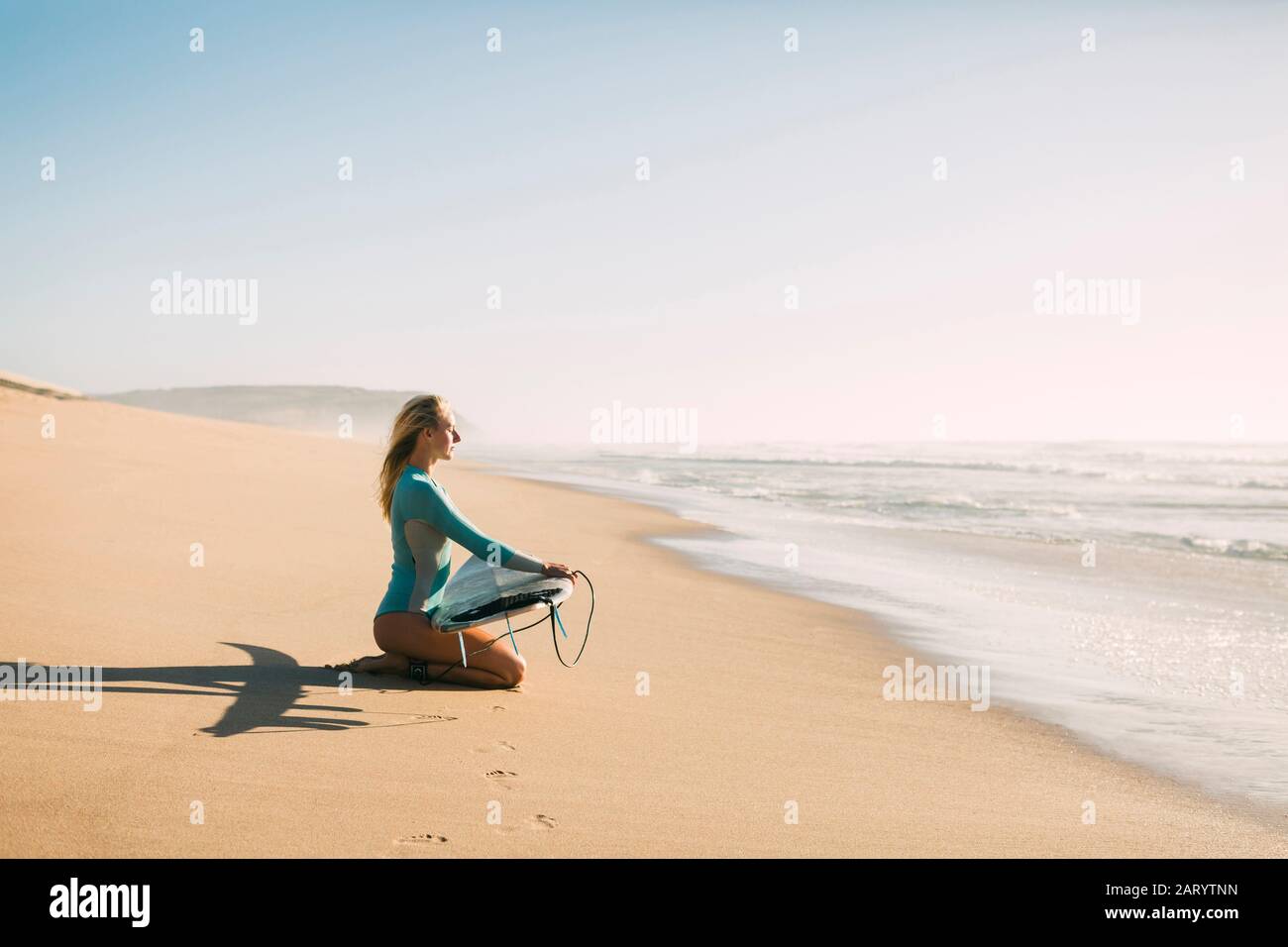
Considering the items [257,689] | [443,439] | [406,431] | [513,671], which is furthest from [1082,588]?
[257,689]

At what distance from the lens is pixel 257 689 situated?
15.6 ft

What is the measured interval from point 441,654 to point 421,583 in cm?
41

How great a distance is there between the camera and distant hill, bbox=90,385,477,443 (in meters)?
176

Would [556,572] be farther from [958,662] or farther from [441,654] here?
[958,662]

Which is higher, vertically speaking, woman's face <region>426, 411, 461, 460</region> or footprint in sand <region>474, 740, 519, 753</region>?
woman's face <region>426, 411, 461, 460</region>

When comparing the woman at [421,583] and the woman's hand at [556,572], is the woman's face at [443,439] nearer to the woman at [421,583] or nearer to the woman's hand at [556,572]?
the woman at [421,583]

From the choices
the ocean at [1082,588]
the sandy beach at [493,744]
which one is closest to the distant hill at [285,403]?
the ocean at [1082,588]

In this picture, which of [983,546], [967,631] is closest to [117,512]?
[967,631]

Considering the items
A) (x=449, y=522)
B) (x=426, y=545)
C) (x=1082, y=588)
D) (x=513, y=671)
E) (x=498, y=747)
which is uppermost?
(x=449, y=522)

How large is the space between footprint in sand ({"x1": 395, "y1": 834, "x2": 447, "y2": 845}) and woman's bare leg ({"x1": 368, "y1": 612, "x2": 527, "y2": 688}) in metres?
2.04

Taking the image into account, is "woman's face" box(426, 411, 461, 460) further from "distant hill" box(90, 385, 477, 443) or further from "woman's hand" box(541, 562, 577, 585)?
"distant hill" box(90, 385, 477, 443)

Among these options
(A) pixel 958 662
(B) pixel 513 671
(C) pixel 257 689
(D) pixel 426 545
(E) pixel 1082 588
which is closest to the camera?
(C) pixel 257 689

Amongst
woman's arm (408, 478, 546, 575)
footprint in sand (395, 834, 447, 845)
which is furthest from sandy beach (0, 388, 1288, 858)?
woman's arm (408, 478, 546, 575)
